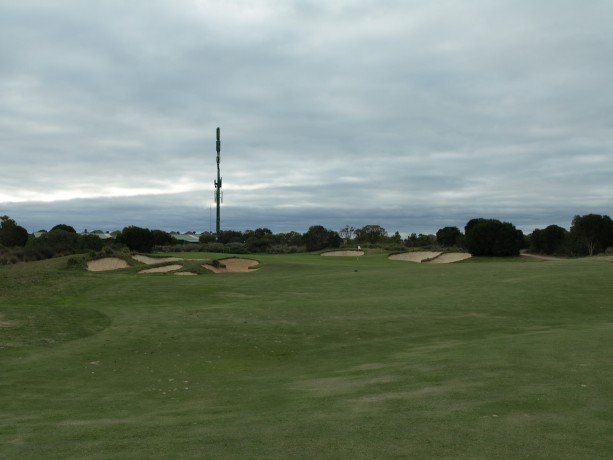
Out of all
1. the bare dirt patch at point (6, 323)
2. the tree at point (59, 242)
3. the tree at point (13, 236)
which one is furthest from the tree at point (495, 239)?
the tree at point (13, 236)

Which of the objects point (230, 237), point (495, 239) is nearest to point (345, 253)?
point (495, 239)

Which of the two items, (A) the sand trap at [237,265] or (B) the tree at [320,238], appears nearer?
(A) the sand trap at [237,265]

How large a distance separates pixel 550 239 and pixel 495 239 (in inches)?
500

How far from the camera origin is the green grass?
694 cm

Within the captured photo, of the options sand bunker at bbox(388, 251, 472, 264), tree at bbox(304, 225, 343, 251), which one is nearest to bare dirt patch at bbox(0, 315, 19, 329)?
sand bunker at bbox(388, 251, 472, 264)

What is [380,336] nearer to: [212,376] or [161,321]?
[212,376]

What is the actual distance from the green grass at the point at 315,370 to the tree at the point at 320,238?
182ft

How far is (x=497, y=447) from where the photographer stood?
6.30 m

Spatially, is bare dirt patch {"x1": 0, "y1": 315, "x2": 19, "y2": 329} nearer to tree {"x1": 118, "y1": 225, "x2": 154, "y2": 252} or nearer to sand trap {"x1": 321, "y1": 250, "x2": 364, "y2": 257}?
tree {"x1": 118, "y1": 225, "x2": 154, "y2": 252}

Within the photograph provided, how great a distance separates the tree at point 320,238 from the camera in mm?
86438

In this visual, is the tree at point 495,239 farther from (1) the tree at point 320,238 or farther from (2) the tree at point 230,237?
(2) the tree at point 230,237

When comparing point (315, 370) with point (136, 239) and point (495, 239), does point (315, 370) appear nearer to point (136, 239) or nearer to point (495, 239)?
point (495, 239)

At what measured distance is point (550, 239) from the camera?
67.1m

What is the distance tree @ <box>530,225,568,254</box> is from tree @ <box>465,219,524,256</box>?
9876 mm
